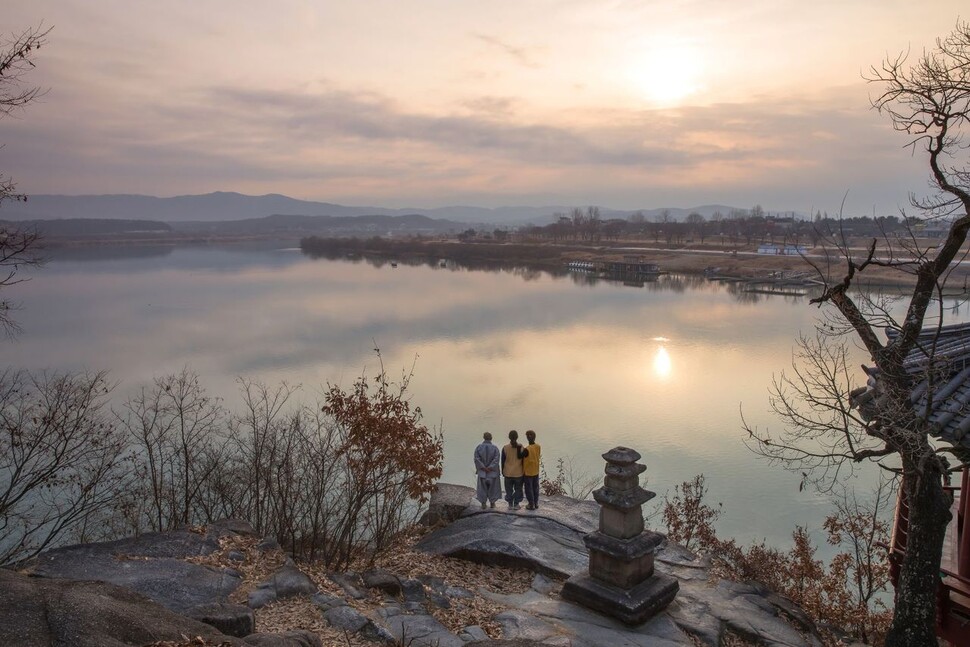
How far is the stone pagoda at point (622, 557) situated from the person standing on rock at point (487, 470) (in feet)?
9.58

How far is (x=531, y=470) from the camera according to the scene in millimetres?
10852

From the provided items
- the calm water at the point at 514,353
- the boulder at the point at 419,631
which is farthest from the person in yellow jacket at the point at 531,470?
the calm water at the point at 514,353

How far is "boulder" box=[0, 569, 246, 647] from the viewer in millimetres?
4773

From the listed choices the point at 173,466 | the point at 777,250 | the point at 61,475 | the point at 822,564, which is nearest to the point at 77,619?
the point at 61,475

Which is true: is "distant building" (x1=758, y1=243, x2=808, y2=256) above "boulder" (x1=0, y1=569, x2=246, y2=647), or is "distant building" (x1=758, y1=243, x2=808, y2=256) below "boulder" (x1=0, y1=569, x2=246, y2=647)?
above

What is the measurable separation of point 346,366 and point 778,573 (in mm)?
20756

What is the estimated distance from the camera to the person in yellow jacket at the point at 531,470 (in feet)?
34.8

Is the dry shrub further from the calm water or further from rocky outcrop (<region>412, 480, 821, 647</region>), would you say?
the calm water

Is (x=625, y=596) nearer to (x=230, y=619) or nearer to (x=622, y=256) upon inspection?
(x=230, y=619)

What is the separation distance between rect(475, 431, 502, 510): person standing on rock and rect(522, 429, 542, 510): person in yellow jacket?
1.69 ft

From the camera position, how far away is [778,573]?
13.5m

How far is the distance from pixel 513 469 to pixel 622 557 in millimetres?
3540

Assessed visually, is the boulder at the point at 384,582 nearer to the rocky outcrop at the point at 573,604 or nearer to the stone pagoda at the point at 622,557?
the rocky outcrop at the point at 573,604

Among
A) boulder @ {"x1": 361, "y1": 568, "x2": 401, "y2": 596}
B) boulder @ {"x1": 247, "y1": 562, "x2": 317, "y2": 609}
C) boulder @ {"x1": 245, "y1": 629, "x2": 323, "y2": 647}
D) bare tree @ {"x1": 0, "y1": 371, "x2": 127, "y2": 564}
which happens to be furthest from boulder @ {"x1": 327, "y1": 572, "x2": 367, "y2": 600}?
bare tree @ {"x1": 0, "y1": 371, "x2": 127, "y2": 564}
